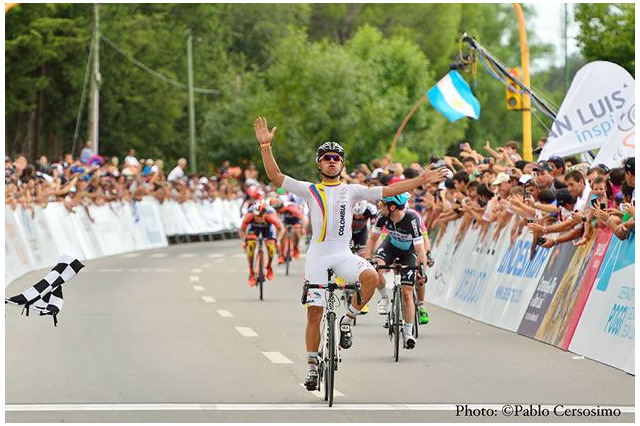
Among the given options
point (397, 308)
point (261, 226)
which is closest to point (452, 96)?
point (261, 226)

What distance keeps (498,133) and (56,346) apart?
3361 inches

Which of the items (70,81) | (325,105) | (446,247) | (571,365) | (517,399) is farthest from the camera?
(325,105)

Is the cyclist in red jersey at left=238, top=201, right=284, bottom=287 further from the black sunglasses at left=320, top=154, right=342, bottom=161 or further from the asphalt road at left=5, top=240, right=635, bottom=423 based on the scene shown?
the black sunglasses at left=320, top=154, right=342, bottom=161

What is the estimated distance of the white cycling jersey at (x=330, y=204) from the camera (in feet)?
41.8

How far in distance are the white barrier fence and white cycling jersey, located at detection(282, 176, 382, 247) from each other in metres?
14.4

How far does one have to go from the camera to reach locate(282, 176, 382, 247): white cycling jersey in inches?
501

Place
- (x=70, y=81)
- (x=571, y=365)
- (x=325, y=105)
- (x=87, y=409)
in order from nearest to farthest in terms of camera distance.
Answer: (x=87, y=409)
(x=571, y=365)
(x=70, y=81)
(x=325, y=105)

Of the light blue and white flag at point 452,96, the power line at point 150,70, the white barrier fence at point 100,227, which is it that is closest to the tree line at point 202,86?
the power line at point 150,70

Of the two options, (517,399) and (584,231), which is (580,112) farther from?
(517,399)

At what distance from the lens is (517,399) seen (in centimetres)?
1220

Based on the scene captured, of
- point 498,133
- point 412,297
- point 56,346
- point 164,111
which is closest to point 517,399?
point 412,297

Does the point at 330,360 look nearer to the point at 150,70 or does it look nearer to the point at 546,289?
the point at 546,289

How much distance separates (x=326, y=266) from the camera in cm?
1276

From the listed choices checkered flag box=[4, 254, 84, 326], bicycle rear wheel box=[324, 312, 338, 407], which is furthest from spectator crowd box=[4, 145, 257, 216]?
bicycle rear wheel box=[324, 312, 338, 407]
